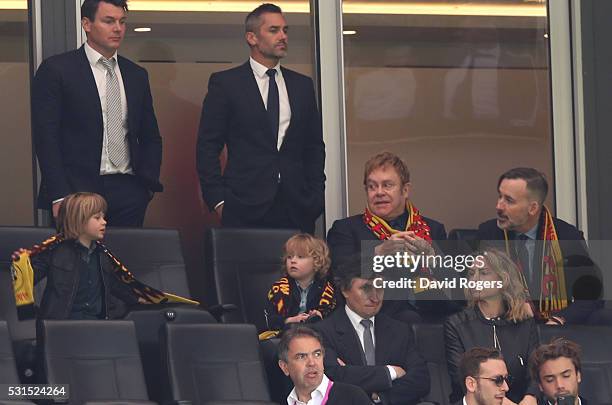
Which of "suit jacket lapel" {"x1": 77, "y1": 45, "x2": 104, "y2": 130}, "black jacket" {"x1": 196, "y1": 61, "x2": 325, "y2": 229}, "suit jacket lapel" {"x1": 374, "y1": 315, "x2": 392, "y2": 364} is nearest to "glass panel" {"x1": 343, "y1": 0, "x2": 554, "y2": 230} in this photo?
"black jacket" {"x1": 196, "y1": 61, "x2": 325, "y2": 229}

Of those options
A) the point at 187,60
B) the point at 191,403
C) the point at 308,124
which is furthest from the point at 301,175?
the point at 191,403

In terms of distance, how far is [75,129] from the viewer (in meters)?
8.36

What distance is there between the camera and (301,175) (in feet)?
29.0

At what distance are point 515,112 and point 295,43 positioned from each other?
4.69ft

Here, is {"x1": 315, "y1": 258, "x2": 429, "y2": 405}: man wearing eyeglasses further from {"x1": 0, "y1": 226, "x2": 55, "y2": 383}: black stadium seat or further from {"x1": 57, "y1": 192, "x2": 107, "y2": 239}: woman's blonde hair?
{"x1": 0, "y1": 226, "x2": 55, "y2": 383}: black stadium seat

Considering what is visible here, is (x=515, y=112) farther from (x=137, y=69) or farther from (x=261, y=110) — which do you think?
(x=137, y=69)

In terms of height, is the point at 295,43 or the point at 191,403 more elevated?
the point at 295,43

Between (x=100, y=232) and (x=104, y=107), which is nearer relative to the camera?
(x=100, y=232)

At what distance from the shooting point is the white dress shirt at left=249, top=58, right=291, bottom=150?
8844mm

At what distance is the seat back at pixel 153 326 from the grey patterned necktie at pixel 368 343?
75 centimetres

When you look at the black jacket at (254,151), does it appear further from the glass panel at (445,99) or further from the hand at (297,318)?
the hand at (297,318)

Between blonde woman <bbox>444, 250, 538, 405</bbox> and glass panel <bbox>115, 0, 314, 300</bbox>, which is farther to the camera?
glass panel <bbox>115, 0, 314, 300</bbox>

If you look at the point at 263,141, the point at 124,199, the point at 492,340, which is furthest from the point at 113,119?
the point at 492,340

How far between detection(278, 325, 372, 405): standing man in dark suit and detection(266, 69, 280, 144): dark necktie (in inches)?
80.3
